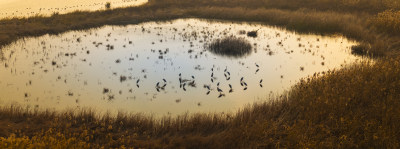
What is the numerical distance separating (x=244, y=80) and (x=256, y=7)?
20.3 meters

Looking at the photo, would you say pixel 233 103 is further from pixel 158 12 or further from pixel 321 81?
pixel 158 12

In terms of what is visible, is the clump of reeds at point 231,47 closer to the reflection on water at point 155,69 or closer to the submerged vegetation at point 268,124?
→ the reflection on water at point 155,69

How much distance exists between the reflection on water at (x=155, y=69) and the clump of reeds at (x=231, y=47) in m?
0.53

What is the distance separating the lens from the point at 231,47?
18234 millimetres

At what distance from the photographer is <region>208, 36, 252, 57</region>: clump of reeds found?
17688mm

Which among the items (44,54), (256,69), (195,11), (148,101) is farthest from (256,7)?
(148,101)

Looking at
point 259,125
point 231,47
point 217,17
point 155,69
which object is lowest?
point 259,125

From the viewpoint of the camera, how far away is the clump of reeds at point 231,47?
17688 millimetres

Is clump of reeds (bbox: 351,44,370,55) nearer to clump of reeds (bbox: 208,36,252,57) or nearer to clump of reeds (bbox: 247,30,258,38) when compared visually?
clump of reeds (bbox: 208,36,252,57)

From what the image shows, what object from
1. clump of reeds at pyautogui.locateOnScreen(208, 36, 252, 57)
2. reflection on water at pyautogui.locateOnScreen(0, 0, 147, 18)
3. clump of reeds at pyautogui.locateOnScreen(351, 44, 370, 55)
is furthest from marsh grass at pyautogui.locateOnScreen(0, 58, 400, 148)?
reflection on water at pyautogui.locateOnScreen(0, 0, 147, 18)

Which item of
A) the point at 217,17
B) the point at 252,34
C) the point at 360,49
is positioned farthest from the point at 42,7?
the point at 360,49

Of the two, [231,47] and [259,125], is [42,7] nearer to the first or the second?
[231,47]

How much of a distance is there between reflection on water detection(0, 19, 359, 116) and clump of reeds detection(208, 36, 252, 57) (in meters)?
0.53

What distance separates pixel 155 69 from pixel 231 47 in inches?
209
